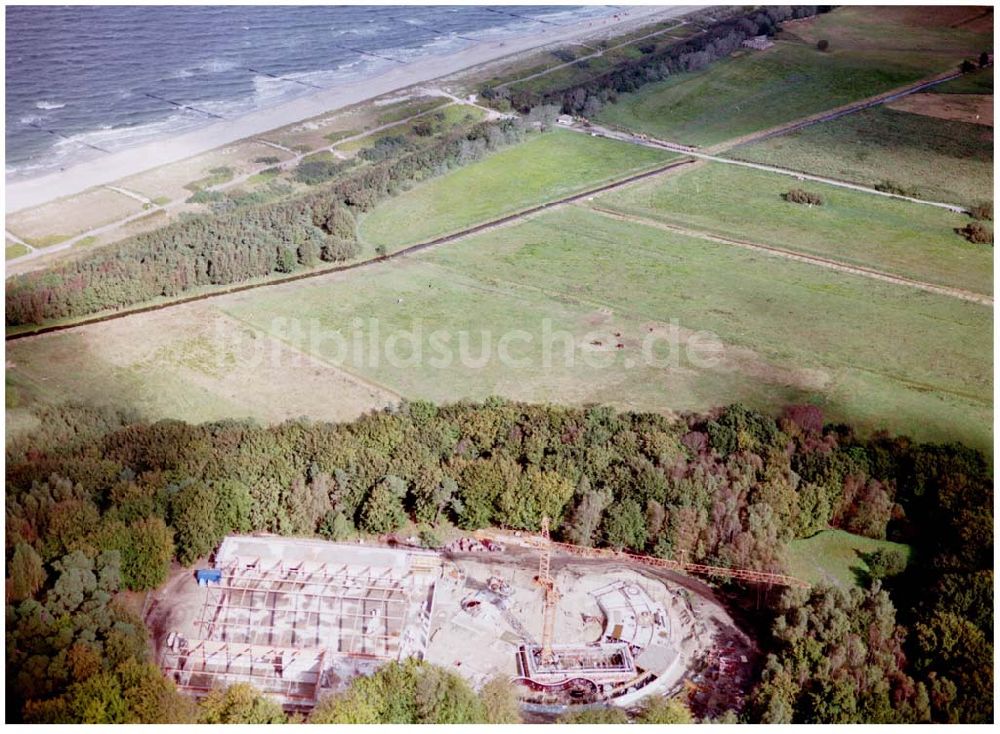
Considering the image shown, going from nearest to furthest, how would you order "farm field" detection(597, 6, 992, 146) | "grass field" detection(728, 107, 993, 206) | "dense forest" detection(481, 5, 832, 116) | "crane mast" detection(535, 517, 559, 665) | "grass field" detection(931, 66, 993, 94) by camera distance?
"crane mast" detection(535, 517, 559, 665), "grass field" detection(728, 107, 993, 206), "farm field" detection(597, 6, 992, 146), "dense forest" detection(481, 5, 832, 116), "grass field" detection(931, 66, 993, 94)

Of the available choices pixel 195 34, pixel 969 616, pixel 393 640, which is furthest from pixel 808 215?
pixel 195 34

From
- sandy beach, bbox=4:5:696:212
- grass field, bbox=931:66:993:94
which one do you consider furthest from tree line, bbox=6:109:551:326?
grass field, bbox=931:66:993:94

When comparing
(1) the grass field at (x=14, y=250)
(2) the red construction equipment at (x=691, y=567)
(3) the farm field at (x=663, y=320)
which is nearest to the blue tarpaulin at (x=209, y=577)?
(2) the red construction equipment at (x=691, y=567)

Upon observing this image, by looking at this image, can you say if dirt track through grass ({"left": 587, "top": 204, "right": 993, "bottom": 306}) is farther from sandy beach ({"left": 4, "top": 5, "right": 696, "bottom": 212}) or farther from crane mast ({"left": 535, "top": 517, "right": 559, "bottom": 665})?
crane mast ({"left": 535, "top": 517, "right": 559, "bottom": 665})

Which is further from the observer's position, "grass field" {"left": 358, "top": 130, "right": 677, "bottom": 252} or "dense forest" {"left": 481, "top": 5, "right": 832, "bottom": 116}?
"dense forest" {"left": 481, "top": 5, "right": 832, "bottom": 116}

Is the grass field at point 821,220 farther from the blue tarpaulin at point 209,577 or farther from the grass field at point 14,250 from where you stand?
the blue tarpaulin at point 209,577

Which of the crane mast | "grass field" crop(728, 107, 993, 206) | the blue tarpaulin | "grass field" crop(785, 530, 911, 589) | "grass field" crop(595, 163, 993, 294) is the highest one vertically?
"grass field" crop(728, 107, 993, 206)

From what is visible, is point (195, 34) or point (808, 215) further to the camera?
point (195, 34)

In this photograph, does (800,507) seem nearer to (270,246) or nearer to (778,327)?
(778,327)
